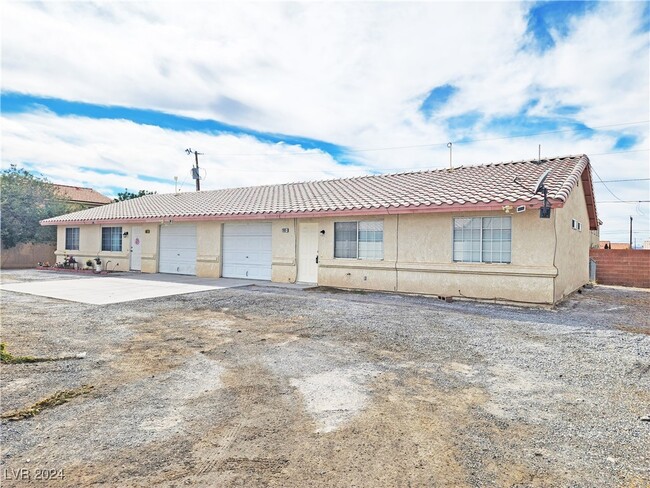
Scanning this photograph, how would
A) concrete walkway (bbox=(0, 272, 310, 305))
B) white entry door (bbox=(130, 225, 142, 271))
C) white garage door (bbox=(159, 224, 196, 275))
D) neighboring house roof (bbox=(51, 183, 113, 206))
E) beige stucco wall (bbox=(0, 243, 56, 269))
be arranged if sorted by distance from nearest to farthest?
1. concrete walkway (bbox=(0, 272, 310, 305))
2. white garage door (bbox=(159, 224, 196, 275))
3. white entry door (bbox=(130, 225, 142, 271))
4. beige stucco wall (bbox=(0, 243, 56, 269))
5. neighboring house roof (bbox=(51, 183, 113, 206))

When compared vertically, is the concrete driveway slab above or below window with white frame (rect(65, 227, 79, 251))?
below

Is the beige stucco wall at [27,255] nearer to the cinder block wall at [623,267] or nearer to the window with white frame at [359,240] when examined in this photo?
the window with white frame at [359,240]

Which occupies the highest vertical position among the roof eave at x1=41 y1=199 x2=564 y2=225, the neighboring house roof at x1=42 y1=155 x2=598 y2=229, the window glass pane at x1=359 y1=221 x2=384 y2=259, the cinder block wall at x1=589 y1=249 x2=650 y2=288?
the neighboring house roof at x1=42 y1=155 x2=598 y2=229

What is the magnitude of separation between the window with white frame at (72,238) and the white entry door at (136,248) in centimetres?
501

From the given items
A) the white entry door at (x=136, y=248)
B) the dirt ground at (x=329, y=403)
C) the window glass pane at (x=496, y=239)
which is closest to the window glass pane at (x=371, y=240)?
the window glass pane at (x=496, y=239)

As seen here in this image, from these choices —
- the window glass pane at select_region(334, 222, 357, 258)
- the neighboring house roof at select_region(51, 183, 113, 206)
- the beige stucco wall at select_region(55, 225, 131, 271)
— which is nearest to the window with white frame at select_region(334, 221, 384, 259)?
the window glass pane at select_region(334, 222, 357, 258)

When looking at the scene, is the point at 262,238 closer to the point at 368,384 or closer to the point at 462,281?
the point at 462,281

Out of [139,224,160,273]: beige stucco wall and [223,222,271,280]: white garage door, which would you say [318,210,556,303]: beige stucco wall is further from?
[139,224,160,273]: beige stucco wall

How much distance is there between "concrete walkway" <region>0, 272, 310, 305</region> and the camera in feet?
38.1

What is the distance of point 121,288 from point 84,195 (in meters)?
28.3

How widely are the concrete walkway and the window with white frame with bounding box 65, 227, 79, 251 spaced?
27.7 ft

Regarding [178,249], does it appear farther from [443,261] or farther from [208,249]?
[443,261]

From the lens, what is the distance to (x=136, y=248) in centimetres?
2053

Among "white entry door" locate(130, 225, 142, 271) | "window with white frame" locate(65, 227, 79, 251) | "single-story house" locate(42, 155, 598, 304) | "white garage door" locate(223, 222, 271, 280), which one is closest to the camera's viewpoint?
"single-story house" locate(42, 155, 598, 304)
